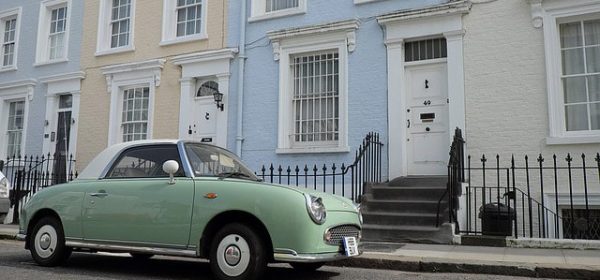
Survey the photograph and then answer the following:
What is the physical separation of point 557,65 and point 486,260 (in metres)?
4.80

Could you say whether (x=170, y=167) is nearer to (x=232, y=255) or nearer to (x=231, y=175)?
(x=231, y=175)

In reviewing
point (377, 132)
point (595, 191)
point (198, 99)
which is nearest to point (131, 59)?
point (198, 99)

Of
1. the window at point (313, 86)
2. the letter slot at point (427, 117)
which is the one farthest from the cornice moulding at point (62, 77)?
the letter slot at point (427, 117)

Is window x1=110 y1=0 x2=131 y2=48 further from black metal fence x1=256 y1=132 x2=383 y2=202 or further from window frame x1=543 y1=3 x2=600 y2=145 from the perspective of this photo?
window frame x1=543 y1=3 x2=600 y2=145

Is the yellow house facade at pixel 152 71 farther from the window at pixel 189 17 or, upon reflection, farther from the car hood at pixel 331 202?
the car hood at pixel 331 202

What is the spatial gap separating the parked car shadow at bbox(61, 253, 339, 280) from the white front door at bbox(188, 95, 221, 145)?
5.57 meters

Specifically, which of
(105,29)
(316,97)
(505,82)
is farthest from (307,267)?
(105,29)

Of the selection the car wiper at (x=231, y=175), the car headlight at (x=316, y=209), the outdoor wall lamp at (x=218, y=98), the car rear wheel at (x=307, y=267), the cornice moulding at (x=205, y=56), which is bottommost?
the car rear wheel at (x=307, y=267)

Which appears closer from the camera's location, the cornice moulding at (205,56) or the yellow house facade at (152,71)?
the cornice moulding at (205,56)

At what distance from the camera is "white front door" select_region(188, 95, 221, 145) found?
13080mm

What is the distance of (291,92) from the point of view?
12.3 meters

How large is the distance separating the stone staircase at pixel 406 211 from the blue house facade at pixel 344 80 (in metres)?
0.72

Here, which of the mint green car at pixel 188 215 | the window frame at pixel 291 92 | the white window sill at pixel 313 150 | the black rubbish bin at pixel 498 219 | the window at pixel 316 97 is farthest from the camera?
the window at pixel 316 97

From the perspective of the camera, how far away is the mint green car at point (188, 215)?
17.4 feet
